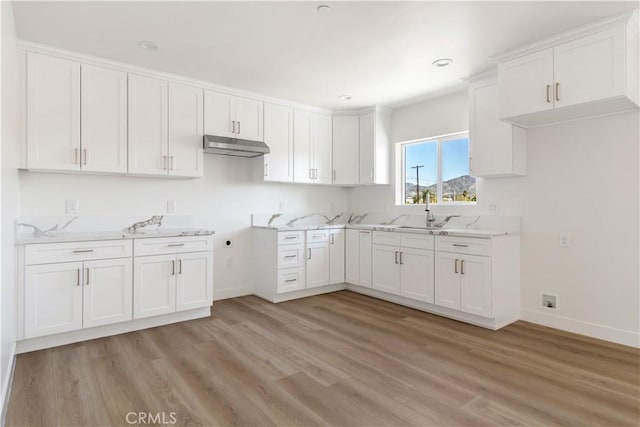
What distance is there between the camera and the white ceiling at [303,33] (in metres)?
2.56

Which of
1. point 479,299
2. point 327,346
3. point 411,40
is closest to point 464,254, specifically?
point 479,299

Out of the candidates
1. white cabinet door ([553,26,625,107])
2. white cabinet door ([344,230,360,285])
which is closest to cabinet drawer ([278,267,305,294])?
white cabinet door ([344,230,360,285])

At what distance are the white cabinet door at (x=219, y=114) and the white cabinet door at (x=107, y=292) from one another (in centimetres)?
170

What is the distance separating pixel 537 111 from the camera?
10.2 feet

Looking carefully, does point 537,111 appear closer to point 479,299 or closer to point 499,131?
point 499,131

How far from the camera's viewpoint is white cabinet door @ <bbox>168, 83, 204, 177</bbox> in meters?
3.82

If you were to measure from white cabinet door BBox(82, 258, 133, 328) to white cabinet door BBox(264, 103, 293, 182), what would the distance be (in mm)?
1972

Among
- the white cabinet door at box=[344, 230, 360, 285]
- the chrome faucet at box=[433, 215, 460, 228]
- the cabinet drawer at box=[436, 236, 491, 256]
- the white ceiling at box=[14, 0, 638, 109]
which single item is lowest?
the white cabinet door at box=[344, 230, 360, 285]

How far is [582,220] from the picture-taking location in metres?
3.31

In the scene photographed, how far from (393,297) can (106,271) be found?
3048mm

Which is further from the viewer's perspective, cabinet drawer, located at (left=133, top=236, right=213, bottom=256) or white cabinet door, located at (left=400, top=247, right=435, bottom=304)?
white cabinet door, located at (left=400, top=247, right=435, bottom=304)

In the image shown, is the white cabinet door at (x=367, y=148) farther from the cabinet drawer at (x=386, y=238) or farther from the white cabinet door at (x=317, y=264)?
the white cabinet door at (x=317, y=264)

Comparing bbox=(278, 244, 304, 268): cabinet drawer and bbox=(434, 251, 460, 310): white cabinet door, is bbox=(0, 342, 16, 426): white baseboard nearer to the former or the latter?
bbox=(278, 244, 304, 268): cabinet drawer

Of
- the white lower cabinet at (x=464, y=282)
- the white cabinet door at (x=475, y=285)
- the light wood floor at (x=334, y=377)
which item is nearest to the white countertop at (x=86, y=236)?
the light wood floor at (x=334, y=377)
